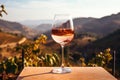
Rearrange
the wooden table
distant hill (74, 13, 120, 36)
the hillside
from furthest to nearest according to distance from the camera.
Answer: distant hill (74, 13, 120, 36) → the hillside → the wooden table

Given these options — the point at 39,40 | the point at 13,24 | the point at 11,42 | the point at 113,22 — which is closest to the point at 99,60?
the point at 39,40

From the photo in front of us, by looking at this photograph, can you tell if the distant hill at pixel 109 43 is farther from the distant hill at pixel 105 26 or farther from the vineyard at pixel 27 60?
the vineyard at pixel 27 60

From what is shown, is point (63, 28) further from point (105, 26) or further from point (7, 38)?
point (105, 26)

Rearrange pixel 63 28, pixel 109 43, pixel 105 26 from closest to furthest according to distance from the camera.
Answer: pixel 63 28, pixel 109 43, pixel 105 26

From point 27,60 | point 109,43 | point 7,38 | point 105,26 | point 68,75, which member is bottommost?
point 109,43

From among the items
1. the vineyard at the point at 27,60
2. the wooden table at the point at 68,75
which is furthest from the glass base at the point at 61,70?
the vineyard at the point at 27,60

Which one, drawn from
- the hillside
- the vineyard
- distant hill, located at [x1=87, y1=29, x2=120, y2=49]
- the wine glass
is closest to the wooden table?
the wine glass

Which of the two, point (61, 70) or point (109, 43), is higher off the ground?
point (61, 70)

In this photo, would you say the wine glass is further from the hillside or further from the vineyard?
the hillside

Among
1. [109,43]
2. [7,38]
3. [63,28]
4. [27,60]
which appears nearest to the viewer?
[63,28]

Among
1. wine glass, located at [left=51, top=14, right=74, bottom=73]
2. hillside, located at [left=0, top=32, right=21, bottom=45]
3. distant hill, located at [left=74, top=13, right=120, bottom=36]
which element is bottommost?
wine glass, located at [left=51, top=14, right=74, bottom=73]

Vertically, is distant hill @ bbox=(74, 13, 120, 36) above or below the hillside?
above

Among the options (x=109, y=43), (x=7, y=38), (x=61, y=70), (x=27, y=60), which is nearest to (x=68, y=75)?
(x=61, y=70)
